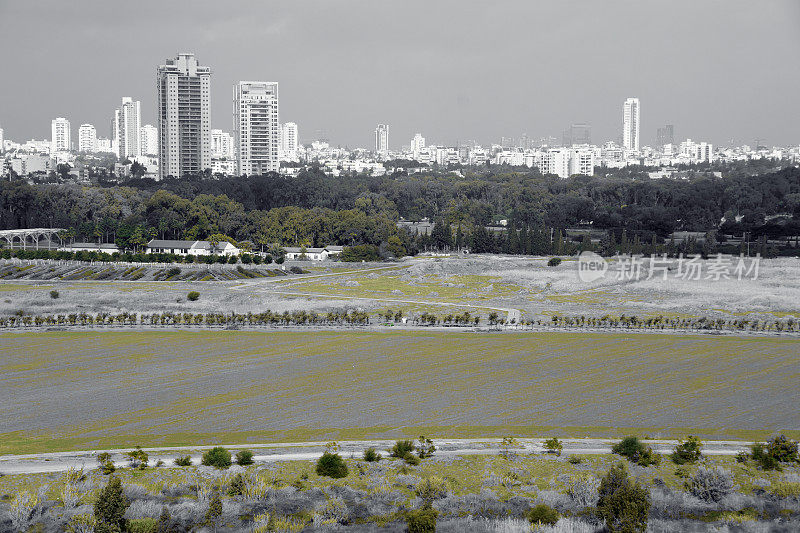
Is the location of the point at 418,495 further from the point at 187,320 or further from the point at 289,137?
the point at 289,137

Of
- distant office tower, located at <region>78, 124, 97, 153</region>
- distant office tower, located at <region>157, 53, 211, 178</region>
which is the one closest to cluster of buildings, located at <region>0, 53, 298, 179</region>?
distant office tower, located at <region>157, 53, 211, 178</region>

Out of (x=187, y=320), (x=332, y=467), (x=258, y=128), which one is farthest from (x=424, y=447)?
(x=258, y=128)

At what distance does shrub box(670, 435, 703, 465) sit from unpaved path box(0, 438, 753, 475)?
42 cm

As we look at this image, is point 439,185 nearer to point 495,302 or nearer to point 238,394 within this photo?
point 495,302

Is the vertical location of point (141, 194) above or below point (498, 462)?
above

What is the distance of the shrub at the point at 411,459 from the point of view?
12.8 metres

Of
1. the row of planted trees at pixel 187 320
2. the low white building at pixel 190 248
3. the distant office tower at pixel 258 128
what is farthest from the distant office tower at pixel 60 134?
the row of planted trees at pixel 187 320

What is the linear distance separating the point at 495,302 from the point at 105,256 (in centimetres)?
2186

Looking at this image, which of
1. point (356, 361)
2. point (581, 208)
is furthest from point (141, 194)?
point (356, 361)

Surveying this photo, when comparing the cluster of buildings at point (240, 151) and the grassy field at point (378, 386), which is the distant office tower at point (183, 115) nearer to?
the cluster of buildings at point (240, 151)

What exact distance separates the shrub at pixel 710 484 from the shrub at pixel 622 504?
1.05m

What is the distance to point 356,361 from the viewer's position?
20625 mm

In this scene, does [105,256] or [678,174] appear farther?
[678,174]

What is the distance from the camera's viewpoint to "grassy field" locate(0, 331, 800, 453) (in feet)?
48.8
